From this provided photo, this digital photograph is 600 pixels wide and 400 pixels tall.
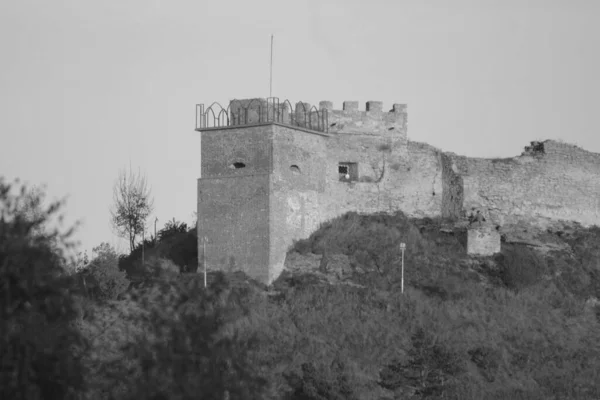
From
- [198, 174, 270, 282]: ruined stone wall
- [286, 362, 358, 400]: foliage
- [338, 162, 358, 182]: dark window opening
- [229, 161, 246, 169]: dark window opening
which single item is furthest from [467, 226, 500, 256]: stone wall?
[286, 362, 358, 400]: foliage

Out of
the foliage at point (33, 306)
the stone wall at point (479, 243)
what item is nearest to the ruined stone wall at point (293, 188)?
the stone wall at point (479, 243)

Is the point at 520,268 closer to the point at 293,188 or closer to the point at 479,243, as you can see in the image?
the point at 479,243

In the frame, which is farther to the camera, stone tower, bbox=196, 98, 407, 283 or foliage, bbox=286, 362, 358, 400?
stone tower, bbox=196, 98, 407, 283

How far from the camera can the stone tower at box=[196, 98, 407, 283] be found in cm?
3719

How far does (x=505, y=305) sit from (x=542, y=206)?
7517mm

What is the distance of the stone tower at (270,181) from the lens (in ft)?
122

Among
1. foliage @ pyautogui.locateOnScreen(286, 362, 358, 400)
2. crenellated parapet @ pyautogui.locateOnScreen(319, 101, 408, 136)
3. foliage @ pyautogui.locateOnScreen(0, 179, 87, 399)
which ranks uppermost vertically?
crenellated parapet @ pyautogui.locateOnScreen(319, 101, 408, 136)

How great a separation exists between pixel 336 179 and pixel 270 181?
362 cm

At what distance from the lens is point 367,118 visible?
41406 mm

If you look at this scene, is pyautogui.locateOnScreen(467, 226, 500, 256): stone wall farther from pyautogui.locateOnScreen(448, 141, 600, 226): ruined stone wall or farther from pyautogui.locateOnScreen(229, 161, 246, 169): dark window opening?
pyautogui.locateOnScreen(229, 161, 246, 169): dark window opening

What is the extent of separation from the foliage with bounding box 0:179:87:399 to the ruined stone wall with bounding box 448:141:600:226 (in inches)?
838

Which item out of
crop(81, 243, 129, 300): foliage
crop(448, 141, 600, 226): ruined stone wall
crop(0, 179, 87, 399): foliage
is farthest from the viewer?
crop(448, 141, 600, 226): ruined stone wall

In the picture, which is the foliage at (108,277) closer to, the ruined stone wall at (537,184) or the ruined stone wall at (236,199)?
the ruined stone wall at (236,199)

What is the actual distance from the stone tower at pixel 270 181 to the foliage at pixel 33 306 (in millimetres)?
14268
